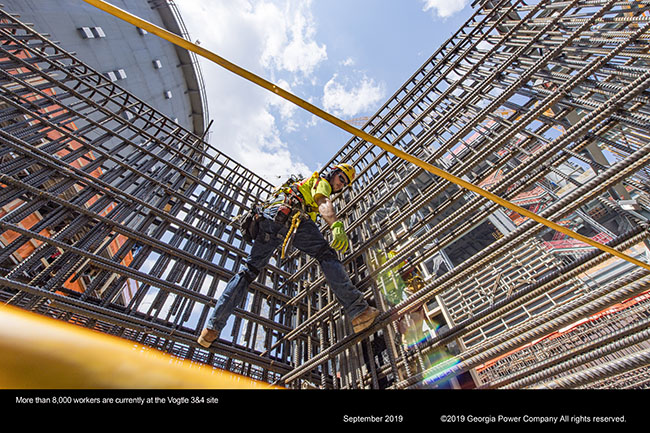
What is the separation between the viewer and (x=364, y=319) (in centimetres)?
309

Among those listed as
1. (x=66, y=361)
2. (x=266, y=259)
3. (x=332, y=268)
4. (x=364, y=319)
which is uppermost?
(x=266, y=259)

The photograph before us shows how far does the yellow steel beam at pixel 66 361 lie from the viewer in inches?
79.5

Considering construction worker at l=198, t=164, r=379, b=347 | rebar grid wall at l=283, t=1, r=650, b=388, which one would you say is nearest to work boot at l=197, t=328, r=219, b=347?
construction worker at l=198, t=164, r=379, b=347

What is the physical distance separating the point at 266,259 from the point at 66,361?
7.50 feet

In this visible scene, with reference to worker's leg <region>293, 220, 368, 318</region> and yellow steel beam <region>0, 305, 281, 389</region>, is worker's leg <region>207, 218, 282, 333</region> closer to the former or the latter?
worker's leg <region>293, 220, 368, 318</region>

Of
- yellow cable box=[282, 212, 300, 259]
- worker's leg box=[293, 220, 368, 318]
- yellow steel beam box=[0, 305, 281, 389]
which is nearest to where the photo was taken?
yellow steel beam box=[0, 305, 281, 389]

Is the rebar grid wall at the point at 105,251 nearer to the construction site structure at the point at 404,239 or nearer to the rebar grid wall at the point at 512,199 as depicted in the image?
the construction site structure at the point at 404,239

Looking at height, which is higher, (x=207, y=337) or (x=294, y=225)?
(x=294, y=225)

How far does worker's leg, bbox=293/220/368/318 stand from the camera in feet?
10.7

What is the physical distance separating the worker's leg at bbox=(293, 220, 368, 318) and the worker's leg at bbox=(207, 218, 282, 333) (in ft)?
1.22

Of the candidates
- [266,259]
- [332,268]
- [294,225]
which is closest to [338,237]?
[332,268]

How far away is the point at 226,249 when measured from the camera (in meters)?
5.16

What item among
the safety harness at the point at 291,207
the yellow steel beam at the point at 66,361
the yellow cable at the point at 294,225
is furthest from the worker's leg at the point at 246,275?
the yellow steel beam at the point at 66,361

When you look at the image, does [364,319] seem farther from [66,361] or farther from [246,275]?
[66,361]
